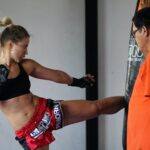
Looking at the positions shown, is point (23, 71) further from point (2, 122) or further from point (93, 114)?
point (2, 122)

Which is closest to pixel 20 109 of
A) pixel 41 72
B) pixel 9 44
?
pixel 41 72

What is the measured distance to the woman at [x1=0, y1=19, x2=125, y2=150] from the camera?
216 centimetres

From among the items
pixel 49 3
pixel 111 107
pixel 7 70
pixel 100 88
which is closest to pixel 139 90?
pixel 111 107

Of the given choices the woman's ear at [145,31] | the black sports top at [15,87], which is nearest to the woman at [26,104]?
the black sports top at [15,87]

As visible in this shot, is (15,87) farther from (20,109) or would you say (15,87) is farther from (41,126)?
(41,126)

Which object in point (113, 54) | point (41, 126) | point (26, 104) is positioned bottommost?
point (41, 126)

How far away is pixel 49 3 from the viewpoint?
3127 mm

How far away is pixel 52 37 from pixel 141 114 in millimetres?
1806

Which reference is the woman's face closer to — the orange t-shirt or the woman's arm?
the woman's arm

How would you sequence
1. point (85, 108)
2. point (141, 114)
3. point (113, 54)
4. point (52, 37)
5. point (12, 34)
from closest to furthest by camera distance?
point (141, 114)
point (12, 34)
point (85, 108)
point (113, 54)
point (52, 37)

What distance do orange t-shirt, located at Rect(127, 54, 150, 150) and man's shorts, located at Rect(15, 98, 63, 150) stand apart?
2.38ft

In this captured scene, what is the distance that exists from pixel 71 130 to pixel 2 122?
68cm

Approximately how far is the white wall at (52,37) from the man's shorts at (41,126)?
97cm

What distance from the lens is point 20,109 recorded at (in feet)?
7.30
